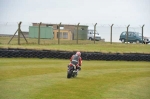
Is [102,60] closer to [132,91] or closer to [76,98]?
[132,91]

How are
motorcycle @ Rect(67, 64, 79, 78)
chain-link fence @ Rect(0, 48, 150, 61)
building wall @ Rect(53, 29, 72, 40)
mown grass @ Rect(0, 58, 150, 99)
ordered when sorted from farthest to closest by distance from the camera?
building wall @ Rect(53, 29, 72, 40)
chain-link fence @ Rect(0, 48, 150, 61)
motorcycle @ Rect(67, 64, 79, 78)
mown grass @ Rect(0, 58, 150, 99)

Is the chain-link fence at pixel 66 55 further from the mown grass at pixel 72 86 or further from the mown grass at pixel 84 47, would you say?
the mown grass at pixel 72 86

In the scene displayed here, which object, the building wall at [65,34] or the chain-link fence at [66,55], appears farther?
the building wall at [65,34]

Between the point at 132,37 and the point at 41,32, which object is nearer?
the point at 41,32

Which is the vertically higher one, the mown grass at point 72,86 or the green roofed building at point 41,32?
the green roofed building at point 41,32

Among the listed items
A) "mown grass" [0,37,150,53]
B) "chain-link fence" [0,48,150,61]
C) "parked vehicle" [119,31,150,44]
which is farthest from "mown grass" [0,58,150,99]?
"parked vehicle" [119,31,150,44]

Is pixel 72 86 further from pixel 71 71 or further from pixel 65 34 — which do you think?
pixel 65 34

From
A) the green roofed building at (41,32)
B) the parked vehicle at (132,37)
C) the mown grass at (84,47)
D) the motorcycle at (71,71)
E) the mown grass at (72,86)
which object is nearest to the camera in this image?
the mown grass at (72,86)

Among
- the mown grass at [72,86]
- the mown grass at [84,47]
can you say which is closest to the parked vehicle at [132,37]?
the mown grass at [84,47]

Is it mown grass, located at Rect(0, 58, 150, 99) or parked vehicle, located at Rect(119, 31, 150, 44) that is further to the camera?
parked vehicle, located at Rect(119, 31, 150, 44)

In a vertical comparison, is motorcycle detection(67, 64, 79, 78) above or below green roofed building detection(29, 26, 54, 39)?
below

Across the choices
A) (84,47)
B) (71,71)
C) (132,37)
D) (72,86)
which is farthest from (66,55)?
(132,37)

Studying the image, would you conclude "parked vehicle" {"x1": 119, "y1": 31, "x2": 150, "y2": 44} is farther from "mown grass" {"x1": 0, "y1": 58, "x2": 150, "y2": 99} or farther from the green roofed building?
"mown grass" {"x1": 0, "y1": 58, "x2": 150, "y2": 99}

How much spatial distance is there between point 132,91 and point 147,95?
780 mm
